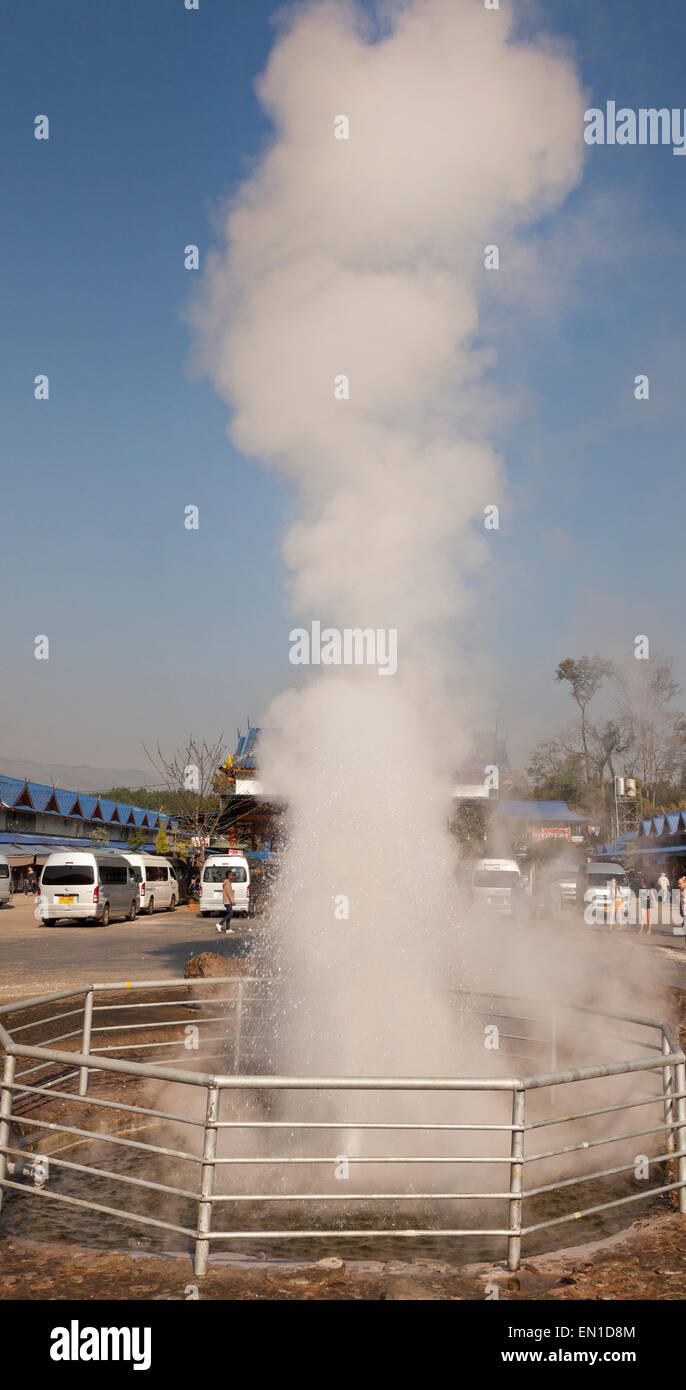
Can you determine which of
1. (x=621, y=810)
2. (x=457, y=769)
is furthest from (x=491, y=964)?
A: (x=621, y=810)

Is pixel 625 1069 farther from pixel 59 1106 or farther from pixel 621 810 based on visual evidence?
pixel 621 810

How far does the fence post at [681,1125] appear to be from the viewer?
588 cm

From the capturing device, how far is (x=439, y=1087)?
194 inches

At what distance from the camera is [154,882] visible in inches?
1412

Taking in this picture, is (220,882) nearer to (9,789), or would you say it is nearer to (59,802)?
(9,789)

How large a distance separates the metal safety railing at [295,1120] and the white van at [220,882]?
18.7 meters

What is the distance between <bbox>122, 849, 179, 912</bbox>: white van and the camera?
34.0 meters

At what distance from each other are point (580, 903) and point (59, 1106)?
92.4 feet

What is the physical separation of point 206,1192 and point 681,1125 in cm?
301

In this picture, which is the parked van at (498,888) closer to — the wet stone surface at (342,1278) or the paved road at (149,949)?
the paved road at (149,949)

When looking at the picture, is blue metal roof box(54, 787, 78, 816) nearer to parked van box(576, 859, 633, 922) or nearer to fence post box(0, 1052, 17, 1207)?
parked van box(576, 859, 633, 922)

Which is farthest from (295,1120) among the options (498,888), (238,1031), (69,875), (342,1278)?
(498,888)

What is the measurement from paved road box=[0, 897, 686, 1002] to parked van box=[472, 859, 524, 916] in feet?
6.04

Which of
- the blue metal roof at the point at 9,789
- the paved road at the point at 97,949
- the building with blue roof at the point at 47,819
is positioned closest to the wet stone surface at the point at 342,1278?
the paved road at the point at 97,949
